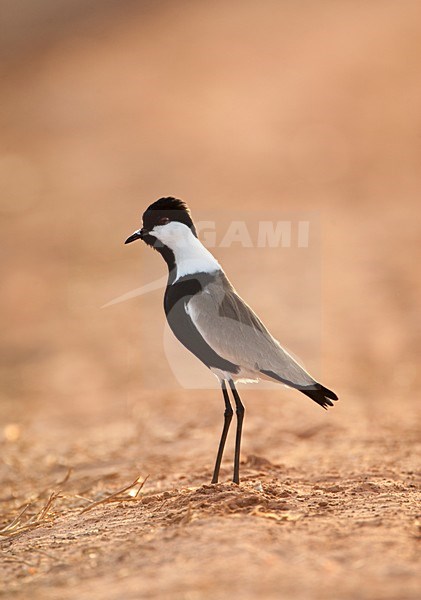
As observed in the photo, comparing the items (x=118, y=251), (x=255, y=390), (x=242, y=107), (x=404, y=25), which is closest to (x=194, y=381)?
(x=255, y=390)

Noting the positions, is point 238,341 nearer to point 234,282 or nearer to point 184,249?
point 184,249

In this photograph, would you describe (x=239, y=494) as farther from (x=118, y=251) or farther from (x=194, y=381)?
(x=118, y=251)

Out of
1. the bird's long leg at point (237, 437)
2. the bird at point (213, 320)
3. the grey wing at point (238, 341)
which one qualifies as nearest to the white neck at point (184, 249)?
the bird at point (213, 320)

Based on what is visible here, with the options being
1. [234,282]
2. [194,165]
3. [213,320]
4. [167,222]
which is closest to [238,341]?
[213,320]

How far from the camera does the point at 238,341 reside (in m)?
5.07

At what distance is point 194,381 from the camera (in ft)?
33.1

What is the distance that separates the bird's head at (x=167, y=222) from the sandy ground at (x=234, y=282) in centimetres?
144

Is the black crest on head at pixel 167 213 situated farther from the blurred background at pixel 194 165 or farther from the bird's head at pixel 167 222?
the blurred background at pixel 194 165

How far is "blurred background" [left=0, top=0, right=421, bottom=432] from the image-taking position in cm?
1129

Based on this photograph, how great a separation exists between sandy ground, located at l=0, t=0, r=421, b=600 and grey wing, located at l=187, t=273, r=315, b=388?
639 mm

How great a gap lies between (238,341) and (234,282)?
8313 millimetres

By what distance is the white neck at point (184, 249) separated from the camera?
17.3ft

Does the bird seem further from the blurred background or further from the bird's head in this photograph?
the blurred background

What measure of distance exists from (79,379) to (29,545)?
5992mm
